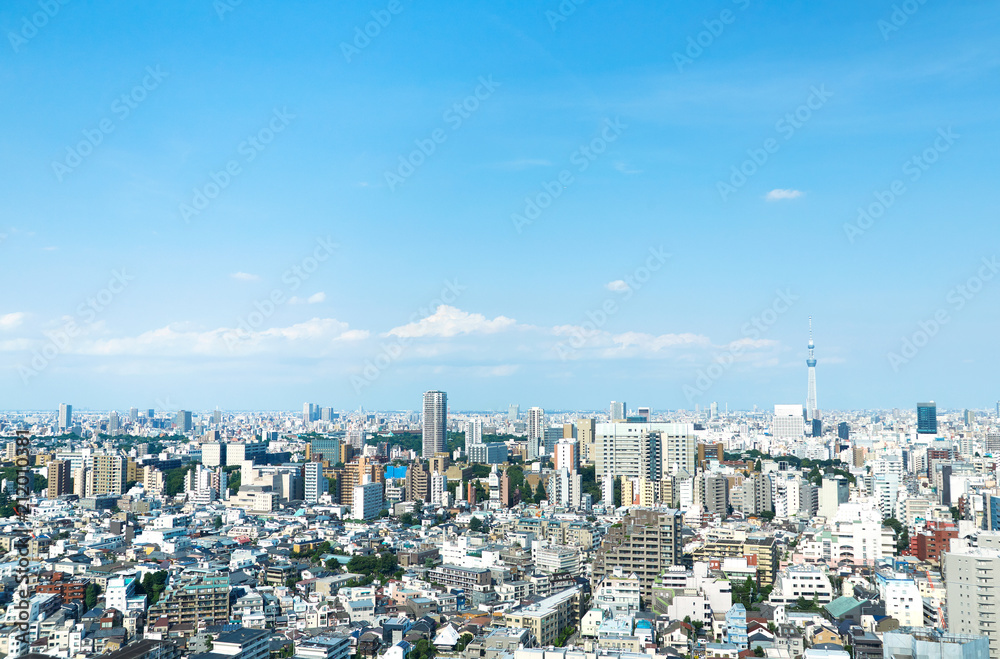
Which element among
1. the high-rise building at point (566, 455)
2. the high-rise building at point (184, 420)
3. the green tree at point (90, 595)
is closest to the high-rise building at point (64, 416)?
the high-rise building at point (184, 420)

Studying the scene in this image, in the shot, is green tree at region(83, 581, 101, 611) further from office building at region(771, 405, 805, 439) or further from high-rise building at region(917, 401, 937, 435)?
office building at region(771, 405, 805, 439)

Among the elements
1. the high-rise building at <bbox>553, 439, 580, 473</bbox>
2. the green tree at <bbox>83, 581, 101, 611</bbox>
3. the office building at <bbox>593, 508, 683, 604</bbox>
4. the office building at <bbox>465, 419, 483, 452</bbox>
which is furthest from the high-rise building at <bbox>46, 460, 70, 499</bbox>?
the office building at <bbox>465, 419, 483, 452</bbox>

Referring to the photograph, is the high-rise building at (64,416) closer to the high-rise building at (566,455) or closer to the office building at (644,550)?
the high-rise building at (566,455)

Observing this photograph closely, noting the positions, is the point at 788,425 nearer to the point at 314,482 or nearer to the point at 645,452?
the point at 645,452

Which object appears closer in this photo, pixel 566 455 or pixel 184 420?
pixel 566 455

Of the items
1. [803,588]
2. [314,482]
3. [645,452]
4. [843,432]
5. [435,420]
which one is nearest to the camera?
[803,588]

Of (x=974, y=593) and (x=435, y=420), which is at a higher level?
(x=435, y=420)

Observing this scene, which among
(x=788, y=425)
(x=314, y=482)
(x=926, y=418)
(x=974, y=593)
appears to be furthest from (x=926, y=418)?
(x=974, y=593)
